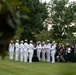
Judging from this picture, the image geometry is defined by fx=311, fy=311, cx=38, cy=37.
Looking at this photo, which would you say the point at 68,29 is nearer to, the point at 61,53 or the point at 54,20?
the point at 54,20

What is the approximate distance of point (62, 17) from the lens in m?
62.2

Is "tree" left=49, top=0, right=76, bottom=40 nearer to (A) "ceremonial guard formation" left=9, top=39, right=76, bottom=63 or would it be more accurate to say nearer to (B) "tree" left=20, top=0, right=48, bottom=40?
(B) "tree" left=20, top=0, right=48, bottom=40

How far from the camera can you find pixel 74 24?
63000 millimetres

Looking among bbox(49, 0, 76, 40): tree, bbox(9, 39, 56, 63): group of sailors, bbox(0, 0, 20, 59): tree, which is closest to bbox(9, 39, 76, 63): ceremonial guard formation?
bbox(9, 39, 56, 63): group of sailors

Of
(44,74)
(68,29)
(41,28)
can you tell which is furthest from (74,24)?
(44,74)

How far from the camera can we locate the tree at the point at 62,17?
200 feet

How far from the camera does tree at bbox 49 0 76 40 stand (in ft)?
200

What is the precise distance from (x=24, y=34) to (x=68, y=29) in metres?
20.1

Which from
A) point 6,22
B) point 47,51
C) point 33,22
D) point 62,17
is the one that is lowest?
point 6,22

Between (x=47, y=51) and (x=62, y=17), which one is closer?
(x=47, y=51)

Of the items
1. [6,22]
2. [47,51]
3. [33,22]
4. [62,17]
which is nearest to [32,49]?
[47,51]

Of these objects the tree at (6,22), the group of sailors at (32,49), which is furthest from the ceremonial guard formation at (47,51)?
the tree at (6,22)

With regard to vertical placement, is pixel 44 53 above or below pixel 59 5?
below

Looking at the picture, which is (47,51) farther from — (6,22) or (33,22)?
(6,22)
